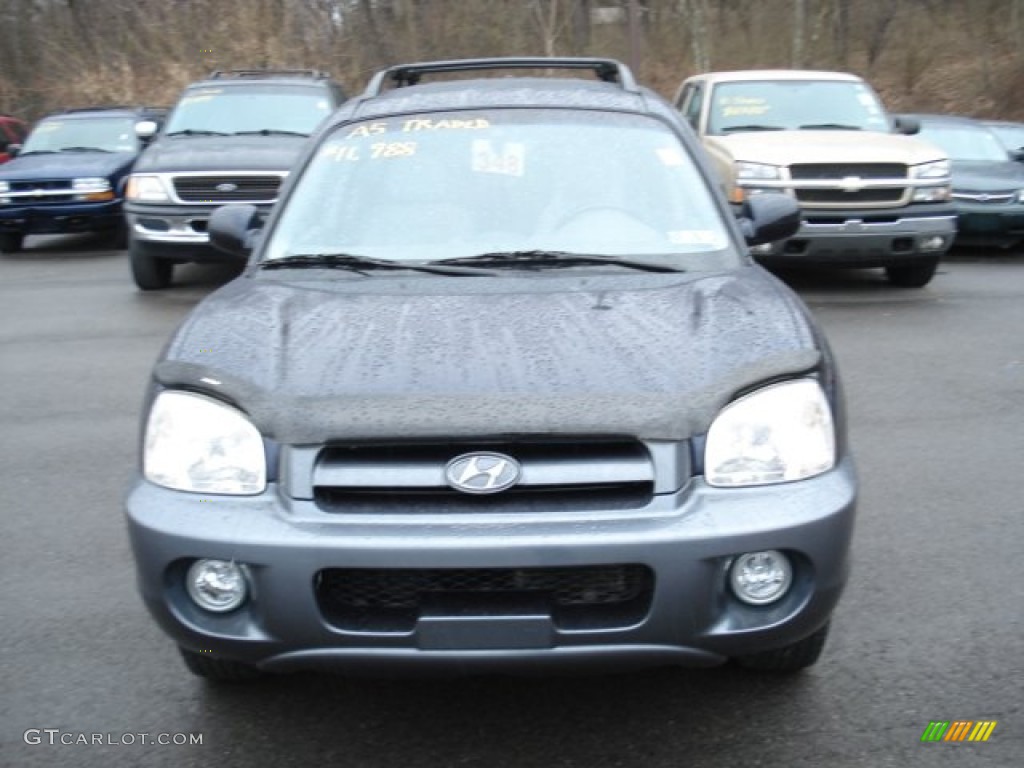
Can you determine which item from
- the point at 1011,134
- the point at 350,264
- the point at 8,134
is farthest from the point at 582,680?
the point at 8,134

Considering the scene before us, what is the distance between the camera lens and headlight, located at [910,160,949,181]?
31.7 feet

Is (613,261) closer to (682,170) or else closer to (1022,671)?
(682,170)

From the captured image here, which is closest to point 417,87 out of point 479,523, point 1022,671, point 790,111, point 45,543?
point 45,543

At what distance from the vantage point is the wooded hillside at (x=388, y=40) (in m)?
28.2

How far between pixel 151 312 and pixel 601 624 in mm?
7849

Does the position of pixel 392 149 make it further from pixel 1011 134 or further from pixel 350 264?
pixel 1011 134

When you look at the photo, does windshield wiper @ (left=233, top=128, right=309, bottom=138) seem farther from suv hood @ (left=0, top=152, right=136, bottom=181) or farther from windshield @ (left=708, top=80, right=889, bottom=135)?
windshield @ (left=708, top=80, right=889, bottom=135)

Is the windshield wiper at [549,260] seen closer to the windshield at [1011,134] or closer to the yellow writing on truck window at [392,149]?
the yellow writing on truck window at [392,149]

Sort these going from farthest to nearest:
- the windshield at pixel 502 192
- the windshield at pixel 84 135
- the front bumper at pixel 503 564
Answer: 1. the windshield at pixel 84 135
2. the windshield at pixel 502 192
3. the front bumper at pixel 503 564

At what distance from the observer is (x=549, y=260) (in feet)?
12.8

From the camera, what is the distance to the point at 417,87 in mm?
5035

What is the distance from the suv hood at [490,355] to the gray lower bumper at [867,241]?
628 cm

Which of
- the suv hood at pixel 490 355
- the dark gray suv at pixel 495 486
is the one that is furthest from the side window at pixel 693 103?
the dark gray suv at pixel 495 486

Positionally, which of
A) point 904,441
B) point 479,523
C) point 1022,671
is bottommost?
point 904,441
